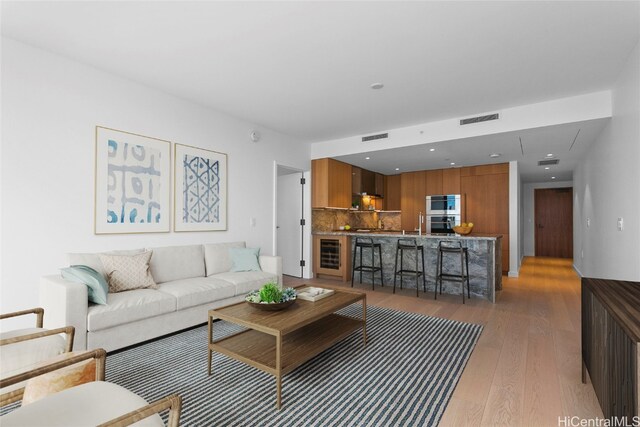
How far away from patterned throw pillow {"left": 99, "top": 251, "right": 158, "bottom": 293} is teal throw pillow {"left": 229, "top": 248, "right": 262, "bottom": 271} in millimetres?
1076

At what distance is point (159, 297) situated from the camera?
9.75ft

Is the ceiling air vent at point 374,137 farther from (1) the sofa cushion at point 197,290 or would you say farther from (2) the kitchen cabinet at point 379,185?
(1) the sofa cushion at point 197,290

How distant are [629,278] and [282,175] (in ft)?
17.5

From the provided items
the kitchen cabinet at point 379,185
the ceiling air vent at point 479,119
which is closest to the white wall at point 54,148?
the ceiling air vent at point 479,119

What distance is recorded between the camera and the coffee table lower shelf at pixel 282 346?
6.70 feet

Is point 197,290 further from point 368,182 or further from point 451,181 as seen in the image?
point 451,181

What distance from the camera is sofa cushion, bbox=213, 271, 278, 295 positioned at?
3684 millimetres

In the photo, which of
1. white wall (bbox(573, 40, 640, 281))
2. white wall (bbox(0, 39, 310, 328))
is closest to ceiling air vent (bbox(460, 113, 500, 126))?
white wall (bbox(573, 40, 640, 281))

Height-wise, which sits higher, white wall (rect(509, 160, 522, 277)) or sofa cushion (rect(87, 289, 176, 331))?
white wall (rect(509, 160, 522, 277))

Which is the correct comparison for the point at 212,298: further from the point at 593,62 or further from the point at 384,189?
the point at 384,189

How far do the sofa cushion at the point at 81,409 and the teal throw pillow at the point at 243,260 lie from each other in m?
2.73

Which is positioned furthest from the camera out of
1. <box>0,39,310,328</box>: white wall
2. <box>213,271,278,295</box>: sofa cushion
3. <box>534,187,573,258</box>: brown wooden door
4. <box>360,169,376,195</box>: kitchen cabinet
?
<box>534,187,573,258</box>: brown wooden door

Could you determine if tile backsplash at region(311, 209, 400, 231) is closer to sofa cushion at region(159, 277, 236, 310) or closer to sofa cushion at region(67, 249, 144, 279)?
sofa cushion at region(159, 277, 236, 310)

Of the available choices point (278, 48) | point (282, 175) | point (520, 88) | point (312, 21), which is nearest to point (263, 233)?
point (282, 175)
